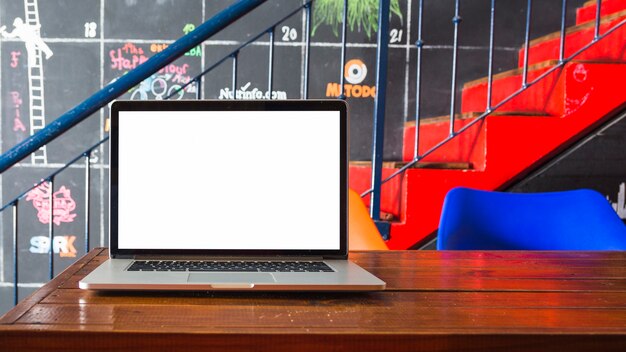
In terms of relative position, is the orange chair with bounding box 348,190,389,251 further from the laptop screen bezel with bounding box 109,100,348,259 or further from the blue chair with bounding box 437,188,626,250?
the laptop screen bezel with bounding box 109,100,348,259

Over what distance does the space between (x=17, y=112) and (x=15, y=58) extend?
29 cm

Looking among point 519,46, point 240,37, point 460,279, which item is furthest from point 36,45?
point 460,279

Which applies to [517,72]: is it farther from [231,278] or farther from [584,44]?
Answer: [231,278]

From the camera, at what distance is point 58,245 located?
10.8 feet

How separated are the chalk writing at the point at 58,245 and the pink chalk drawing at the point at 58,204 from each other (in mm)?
88

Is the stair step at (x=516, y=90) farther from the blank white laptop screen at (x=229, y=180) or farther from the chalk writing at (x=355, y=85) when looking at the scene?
the blank white laptop screen at (x=229, y=180)

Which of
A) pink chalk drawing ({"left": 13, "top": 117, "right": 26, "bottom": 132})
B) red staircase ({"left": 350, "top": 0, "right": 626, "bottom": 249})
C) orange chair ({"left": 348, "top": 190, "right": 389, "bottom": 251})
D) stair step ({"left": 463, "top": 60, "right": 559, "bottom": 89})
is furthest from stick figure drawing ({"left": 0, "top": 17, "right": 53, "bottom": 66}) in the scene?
orange chair ({"left": 348, "top": 190, "right": 389, "bottom": 251})

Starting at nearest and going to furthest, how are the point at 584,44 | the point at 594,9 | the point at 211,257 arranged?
the point at 211,257 → the point at 584,44 → the point at 594,9

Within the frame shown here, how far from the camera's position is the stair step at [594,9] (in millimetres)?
2963

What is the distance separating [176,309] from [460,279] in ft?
1.35

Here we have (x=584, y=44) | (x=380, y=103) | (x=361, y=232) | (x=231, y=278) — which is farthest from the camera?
(x=584, y=44)

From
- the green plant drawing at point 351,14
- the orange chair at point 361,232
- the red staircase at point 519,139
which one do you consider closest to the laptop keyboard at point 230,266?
the orange chair at point 361,232

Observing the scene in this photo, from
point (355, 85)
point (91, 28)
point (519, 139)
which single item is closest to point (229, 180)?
point (519, 139)

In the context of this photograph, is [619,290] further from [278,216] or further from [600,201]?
[600,201]
